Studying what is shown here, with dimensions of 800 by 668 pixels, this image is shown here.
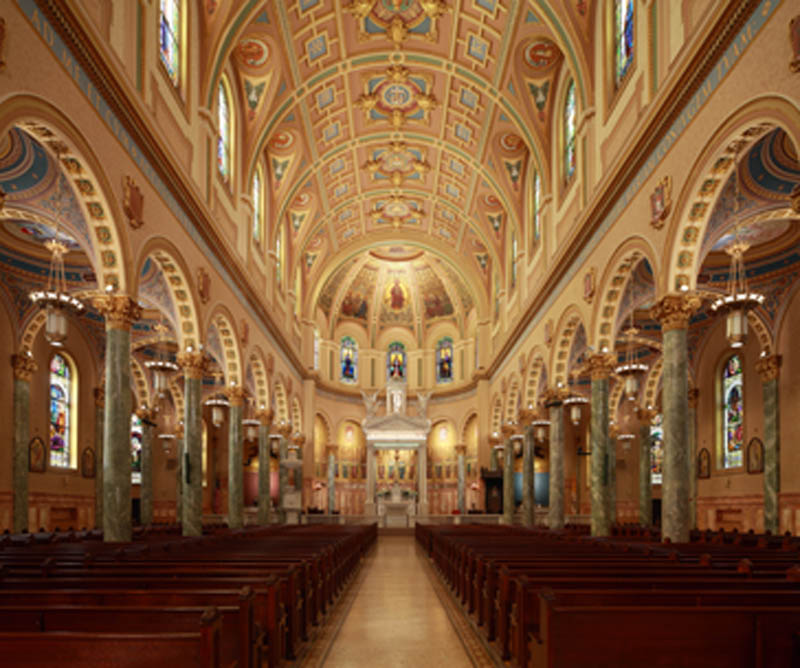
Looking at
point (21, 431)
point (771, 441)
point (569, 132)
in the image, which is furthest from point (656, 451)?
point (21, 431)

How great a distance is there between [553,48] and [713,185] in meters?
11.7

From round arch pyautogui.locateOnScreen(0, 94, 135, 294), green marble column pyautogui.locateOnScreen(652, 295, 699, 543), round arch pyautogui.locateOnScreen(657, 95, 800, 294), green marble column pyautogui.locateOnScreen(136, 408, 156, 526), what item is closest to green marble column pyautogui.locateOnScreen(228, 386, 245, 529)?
green marble column pyautogui.locateOnScreen(136, 408, 156, 526)

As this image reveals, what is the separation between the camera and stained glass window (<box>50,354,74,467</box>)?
24578 millimetres

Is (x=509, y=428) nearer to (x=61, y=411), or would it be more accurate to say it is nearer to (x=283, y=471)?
(x=283, y=471)

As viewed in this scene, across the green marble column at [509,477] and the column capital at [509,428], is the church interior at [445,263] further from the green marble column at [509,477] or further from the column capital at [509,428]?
the column capital at [509,428]

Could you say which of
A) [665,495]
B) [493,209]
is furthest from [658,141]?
[493,209]

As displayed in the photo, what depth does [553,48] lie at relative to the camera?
22.8 m

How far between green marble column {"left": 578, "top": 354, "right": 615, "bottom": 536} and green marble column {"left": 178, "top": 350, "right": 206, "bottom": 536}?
10.1 m

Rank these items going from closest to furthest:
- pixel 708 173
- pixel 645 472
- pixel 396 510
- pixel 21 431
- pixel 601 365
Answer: pixel 708 173, pixel 601 365, pixel 21 431, pixel 645 472, pixel 396 510

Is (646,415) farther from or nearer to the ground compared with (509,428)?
farther from the ground

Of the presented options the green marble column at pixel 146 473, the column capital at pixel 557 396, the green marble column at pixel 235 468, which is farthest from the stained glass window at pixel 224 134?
the column capital at pixel 557 396

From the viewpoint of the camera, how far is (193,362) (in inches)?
745

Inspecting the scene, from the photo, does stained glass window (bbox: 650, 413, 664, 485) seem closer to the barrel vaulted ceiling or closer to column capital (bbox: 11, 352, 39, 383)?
the barrel vaulted ceiling

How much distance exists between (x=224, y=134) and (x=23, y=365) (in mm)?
9111
